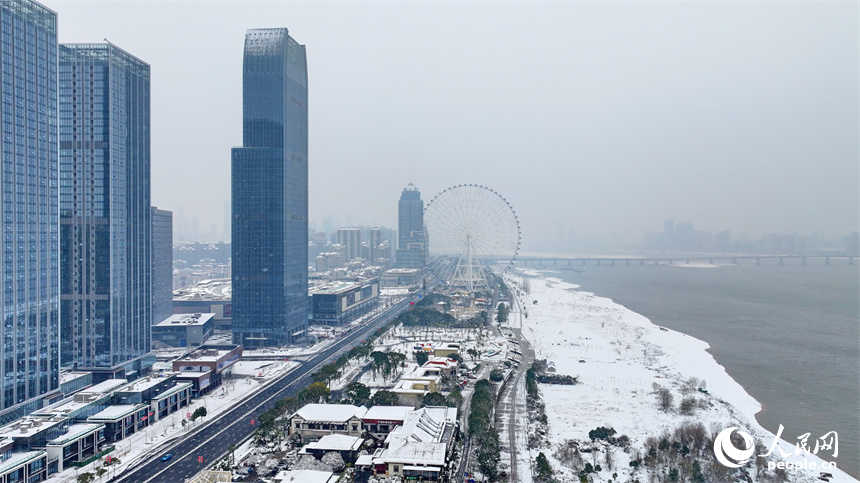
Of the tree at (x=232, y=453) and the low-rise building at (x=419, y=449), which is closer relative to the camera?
the low-rise building at (x=419, y=449)

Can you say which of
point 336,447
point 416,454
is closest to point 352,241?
point 336,447

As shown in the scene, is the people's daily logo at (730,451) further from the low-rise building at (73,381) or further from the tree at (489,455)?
the low-rise building at (73,381)

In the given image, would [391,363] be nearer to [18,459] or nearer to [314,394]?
[314,394]

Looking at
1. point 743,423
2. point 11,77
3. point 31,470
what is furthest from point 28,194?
point 743,423

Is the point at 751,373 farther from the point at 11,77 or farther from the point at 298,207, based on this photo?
the point at 11,77

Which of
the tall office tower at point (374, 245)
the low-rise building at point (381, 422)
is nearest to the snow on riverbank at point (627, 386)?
the low-rise building at point (381, 422)

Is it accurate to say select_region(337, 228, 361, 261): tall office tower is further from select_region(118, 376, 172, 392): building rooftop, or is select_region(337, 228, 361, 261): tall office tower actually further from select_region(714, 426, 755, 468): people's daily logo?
select_region(714, 426, 755, 468): people's daily logo
